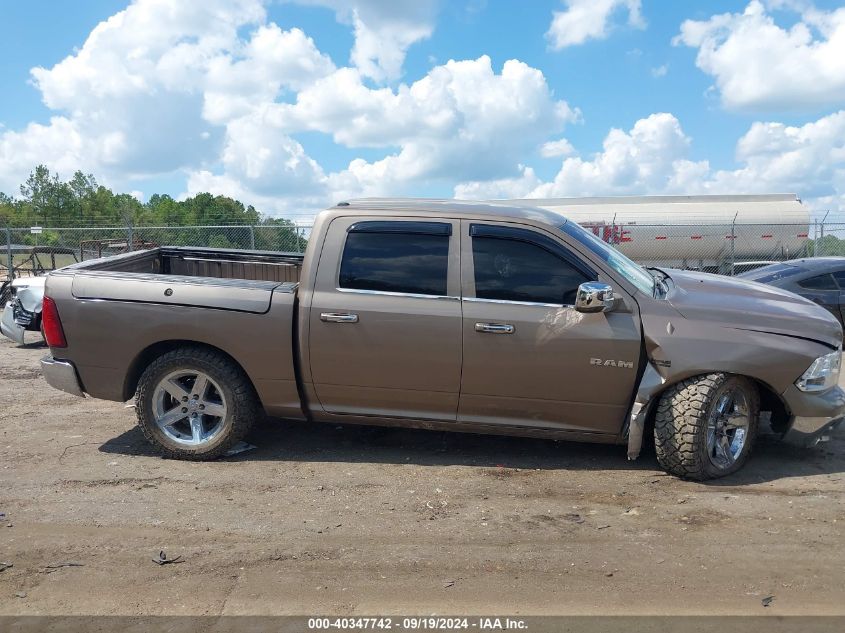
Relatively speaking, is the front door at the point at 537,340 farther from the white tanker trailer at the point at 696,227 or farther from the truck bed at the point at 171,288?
the white tanker trailer at the point at 696,227

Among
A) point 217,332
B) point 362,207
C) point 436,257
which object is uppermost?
point 362,207

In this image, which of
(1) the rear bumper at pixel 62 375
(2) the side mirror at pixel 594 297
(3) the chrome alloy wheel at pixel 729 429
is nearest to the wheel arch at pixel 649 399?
(3) the chrome alloy wheel at pixel 729 429

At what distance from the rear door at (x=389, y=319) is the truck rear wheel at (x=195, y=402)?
0.64 metres

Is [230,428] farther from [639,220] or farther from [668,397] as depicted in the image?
[639,220]

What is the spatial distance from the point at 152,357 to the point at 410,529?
257 cm

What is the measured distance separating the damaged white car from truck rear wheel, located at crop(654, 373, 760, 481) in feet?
29.8

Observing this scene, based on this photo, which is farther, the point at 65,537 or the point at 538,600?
the point at 65,537

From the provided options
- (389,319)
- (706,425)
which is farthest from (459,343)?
(706,425)

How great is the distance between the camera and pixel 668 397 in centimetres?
497

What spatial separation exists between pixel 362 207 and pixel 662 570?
3.19 m

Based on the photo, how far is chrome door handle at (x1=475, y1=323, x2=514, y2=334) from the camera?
5.01 meters

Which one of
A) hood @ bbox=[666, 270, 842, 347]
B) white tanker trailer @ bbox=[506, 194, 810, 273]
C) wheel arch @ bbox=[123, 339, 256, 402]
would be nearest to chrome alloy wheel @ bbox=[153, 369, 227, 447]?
wheel arch @ bbox=[123, 339, 256, 402]

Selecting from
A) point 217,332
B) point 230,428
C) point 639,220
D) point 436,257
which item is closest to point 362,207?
point 436,257

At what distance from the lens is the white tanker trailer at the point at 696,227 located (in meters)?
22.7
